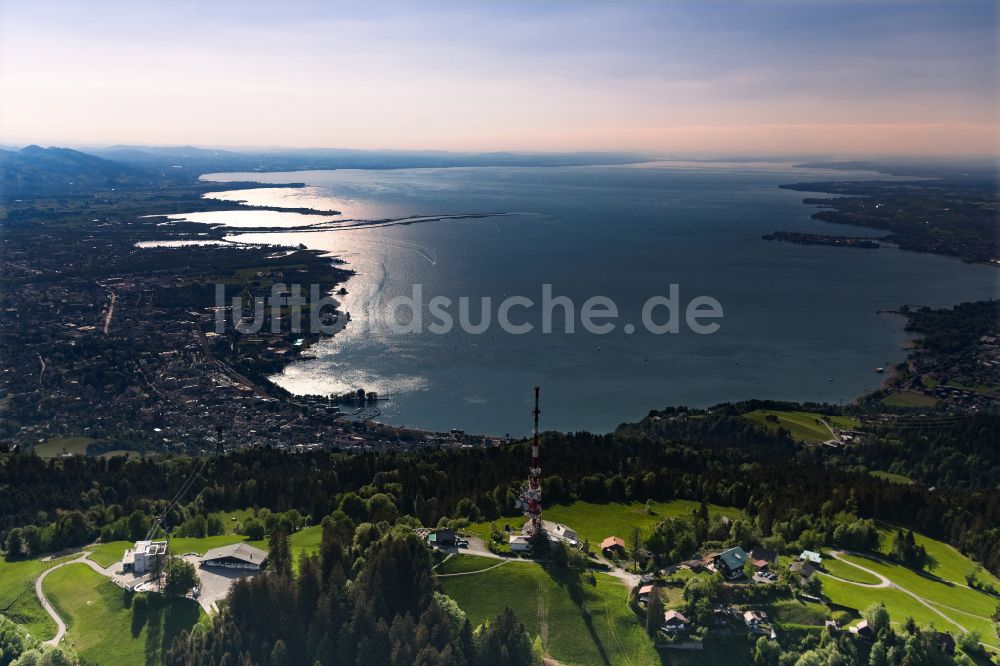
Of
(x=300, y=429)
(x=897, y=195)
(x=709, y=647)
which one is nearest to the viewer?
(x=709, y=647)

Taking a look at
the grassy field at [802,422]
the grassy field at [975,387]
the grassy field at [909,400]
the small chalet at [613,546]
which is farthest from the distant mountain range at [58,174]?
the grassy field at [975,387]

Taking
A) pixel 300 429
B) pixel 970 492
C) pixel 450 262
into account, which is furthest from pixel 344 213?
pixel 970 492

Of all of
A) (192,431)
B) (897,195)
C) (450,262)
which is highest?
(897,195)

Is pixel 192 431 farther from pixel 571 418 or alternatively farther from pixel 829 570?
pixel 829 570

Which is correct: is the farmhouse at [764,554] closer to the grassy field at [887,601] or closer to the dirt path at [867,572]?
the grassy field at [887,601]

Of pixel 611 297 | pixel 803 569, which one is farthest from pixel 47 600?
pixel 611 297
